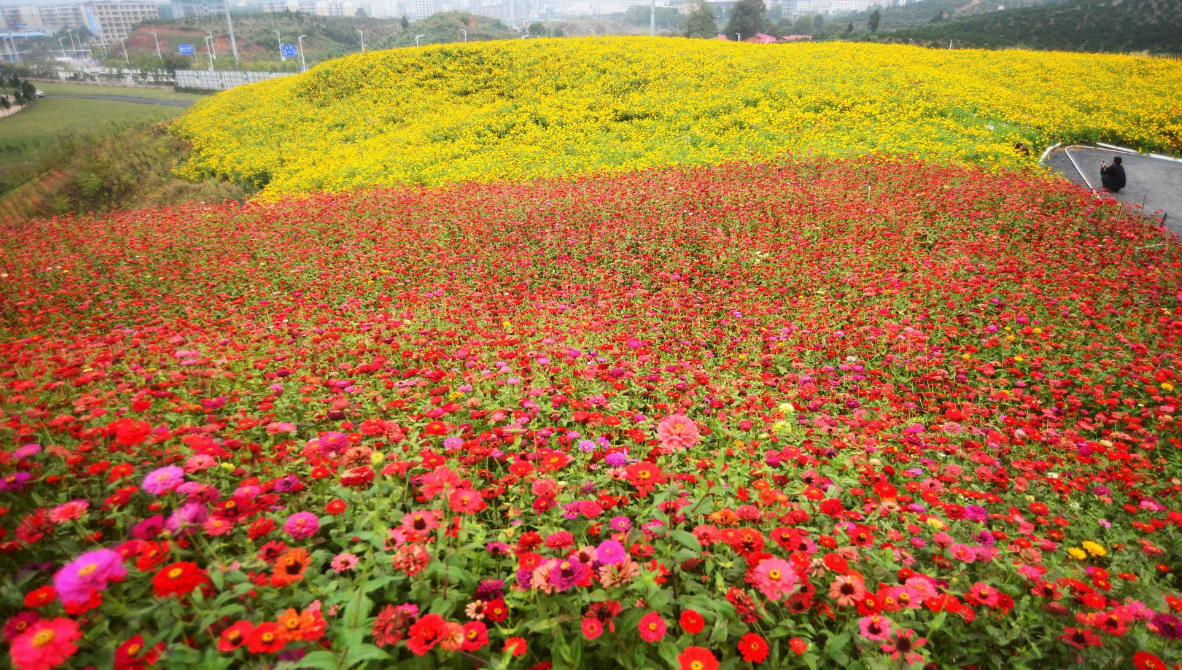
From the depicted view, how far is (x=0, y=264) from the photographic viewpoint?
6.61 meters

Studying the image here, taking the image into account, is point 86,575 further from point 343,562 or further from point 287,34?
point 287,34

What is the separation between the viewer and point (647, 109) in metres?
16.2

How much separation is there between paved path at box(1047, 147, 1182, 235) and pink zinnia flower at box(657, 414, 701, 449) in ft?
33.2

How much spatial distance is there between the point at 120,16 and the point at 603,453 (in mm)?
65795

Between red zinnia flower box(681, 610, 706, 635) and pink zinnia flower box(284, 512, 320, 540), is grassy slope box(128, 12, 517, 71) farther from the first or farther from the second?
red zinnia flower box(681, 610, 706, 635)

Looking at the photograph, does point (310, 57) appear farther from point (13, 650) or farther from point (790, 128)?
point (13, 650)

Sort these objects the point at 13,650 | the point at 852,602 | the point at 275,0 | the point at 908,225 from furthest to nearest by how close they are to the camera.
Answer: the point at 275,0 → the point at 908,225 → the point at 852,602 → the point at 13,650

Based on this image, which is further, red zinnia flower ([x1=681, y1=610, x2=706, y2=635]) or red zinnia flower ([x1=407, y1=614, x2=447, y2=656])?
red zinnia flower ([x1=681, y1=610, x2=706, y2=635])

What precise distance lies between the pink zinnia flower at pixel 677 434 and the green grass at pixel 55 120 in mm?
17755

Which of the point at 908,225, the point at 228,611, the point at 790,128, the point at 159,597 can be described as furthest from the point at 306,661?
the point at 790,128

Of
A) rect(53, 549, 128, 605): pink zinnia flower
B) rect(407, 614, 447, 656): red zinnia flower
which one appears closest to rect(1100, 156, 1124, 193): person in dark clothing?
rect(407, 614, 447, 656): red zinnia flower

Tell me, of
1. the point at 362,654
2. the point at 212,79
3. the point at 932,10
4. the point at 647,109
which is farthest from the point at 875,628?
the point at 932,10

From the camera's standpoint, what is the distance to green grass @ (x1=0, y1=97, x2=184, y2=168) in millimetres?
12637

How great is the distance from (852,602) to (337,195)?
11.7 metres
